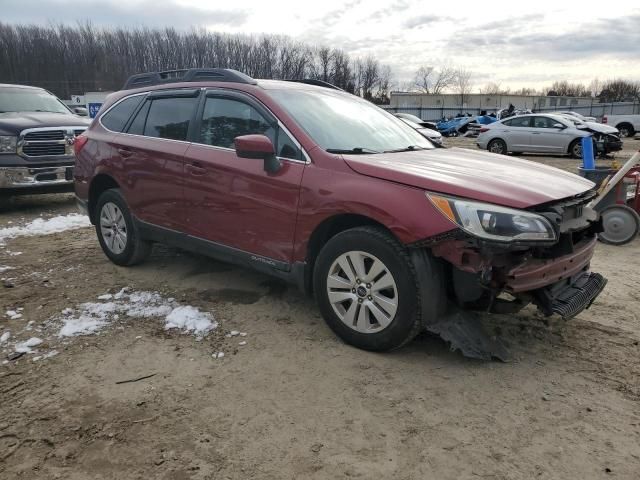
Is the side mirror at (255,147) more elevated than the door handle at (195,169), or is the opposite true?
the side mirror at (255,147)

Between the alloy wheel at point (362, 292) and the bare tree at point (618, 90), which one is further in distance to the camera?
the bare tree at point (618, 90)

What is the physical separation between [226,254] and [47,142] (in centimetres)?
561

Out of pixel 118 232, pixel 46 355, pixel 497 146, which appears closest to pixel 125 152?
pixel 118 232

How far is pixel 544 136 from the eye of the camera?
664 inches

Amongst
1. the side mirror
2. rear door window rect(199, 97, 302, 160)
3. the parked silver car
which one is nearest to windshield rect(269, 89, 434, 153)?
rear door window rect(199, 97, 302, 160)

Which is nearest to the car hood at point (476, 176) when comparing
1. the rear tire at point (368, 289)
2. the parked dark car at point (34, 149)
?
the rear tire at point (368, 289)

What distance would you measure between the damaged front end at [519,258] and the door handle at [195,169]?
2.02 metres

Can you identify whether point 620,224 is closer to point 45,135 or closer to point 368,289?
point 368,289

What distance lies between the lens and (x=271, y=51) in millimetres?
90250

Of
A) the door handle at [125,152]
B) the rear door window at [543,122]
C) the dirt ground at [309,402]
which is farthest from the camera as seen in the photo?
the rear door window at [543,122]

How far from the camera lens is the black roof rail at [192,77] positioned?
4203mm

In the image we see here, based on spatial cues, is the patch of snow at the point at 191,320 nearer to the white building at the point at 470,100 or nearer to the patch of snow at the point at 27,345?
the patch of snow at the point at 27,345

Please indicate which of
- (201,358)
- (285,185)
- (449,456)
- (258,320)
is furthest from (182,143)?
(449,456)

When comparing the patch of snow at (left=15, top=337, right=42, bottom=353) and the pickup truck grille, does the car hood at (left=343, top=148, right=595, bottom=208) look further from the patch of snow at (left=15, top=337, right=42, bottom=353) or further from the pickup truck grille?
the pickup truck grille
